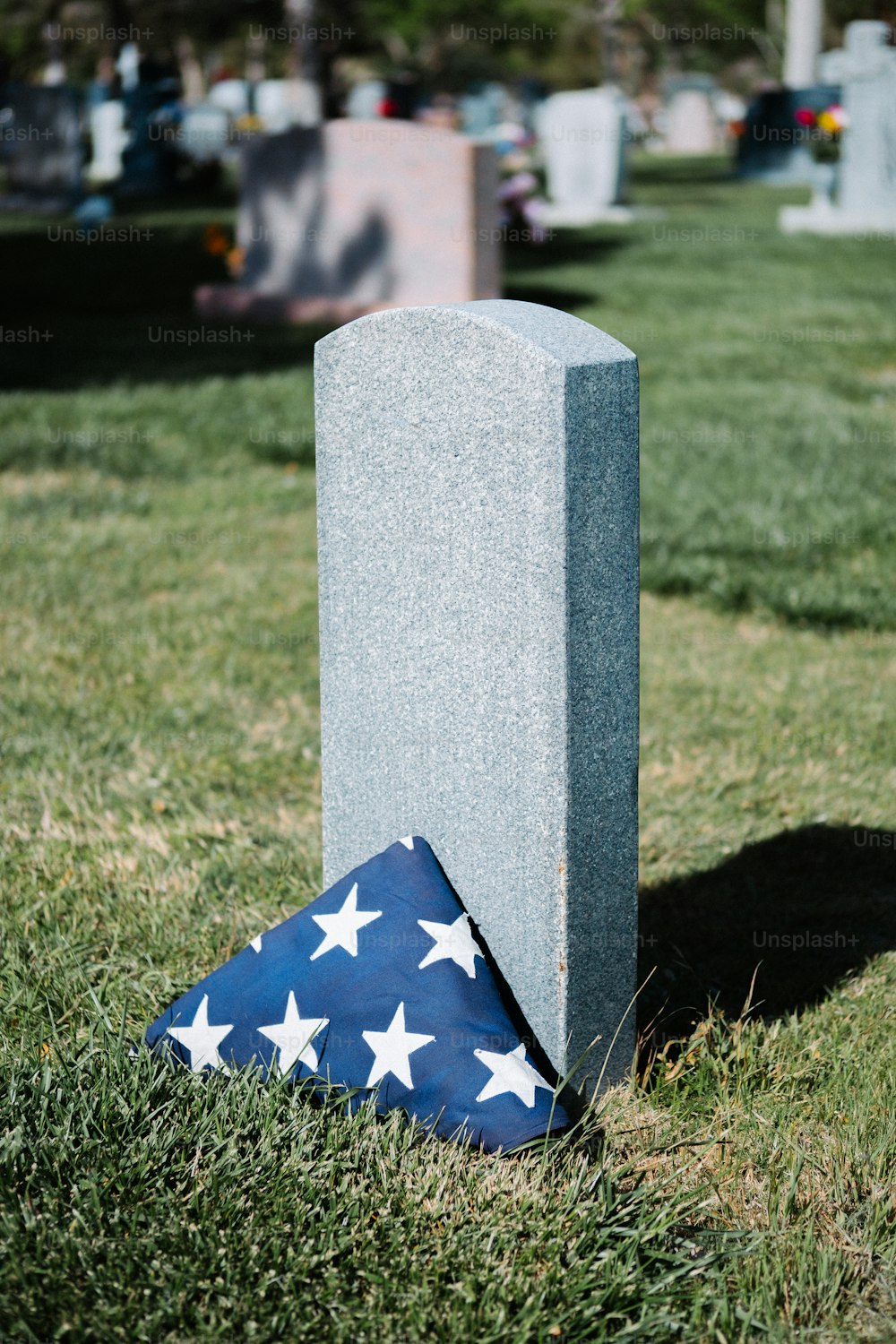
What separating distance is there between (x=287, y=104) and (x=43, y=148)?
91.4 ft

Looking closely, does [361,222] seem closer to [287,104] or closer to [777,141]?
[777,141]

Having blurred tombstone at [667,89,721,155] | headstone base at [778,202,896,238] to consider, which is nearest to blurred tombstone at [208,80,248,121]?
blurred tombstone at [667,89,721,155]

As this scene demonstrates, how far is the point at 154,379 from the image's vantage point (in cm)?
897

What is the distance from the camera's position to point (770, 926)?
125 inches

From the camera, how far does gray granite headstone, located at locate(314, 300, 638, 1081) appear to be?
215 centimetres

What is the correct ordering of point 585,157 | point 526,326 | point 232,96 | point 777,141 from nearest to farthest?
point 526,326 → point 585,157 → point 777,141 → point 232,96

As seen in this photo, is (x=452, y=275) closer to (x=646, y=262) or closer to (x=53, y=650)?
(x=646, y=262)

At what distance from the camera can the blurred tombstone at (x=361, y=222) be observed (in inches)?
390

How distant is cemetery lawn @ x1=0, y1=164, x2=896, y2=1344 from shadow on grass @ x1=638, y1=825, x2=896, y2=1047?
10 millimetres

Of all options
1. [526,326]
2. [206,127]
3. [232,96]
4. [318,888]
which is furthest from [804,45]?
[526,326]

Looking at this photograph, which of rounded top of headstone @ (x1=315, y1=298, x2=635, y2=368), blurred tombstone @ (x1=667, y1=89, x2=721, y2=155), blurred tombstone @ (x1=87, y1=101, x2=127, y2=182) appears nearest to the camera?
rounded top of headstone @ (x1=315, y1=298, x2=635, y2=368)

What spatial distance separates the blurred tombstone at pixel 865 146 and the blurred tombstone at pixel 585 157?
8.78ft

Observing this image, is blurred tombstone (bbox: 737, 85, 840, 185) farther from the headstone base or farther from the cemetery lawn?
the cemetery lawn

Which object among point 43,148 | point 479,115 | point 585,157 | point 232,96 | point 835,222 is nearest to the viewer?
point 835,222
